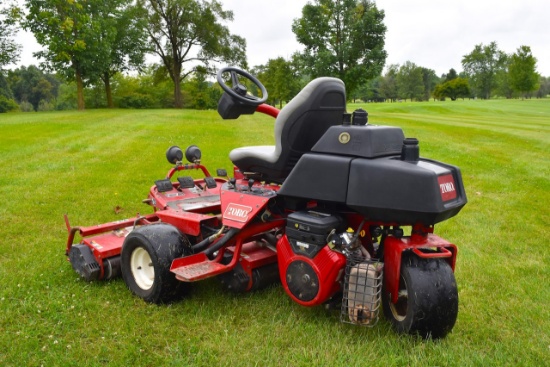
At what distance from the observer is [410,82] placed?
3184 inches

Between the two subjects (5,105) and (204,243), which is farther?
(5,105)

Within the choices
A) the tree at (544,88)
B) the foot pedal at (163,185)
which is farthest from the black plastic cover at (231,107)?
the tree at (544,88)

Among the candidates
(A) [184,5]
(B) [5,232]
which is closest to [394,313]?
(B) [5,232]

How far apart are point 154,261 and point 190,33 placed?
40.8 metres

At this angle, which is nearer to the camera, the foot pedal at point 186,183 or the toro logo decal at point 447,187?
the toro logo decal at point 447,187

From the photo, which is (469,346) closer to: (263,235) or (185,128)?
(263,235)

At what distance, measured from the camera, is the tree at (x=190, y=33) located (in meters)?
40.5

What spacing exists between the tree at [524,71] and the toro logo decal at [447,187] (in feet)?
216

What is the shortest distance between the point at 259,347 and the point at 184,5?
135 feet

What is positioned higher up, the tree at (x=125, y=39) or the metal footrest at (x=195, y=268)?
the tree at (x=125, y=39)

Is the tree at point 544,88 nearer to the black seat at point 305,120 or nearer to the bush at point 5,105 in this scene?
the bush at point 5,105

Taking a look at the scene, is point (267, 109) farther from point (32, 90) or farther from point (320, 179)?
point (32, 90)

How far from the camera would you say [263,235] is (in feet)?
12.7

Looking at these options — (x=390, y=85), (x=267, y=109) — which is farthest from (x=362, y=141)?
(x=390, y=85)
